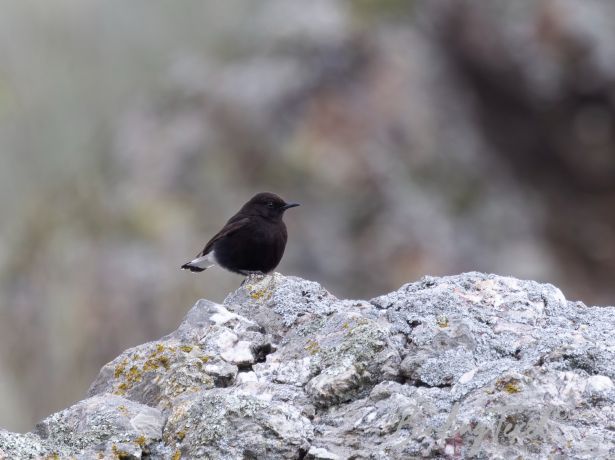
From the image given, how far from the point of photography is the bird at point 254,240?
9.95m

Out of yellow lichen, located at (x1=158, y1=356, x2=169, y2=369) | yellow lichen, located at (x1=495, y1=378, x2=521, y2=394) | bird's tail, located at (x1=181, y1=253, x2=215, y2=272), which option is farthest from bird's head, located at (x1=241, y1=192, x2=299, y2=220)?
yellow lichen, located at (x1=495, y1=378, x2=521, y2=394)

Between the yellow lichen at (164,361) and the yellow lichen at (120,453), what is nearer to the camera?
the yellow lichen at (120,453)

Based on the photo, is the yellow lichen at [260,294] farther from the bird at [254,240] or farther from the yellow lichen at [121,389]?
the bird at [254,240]

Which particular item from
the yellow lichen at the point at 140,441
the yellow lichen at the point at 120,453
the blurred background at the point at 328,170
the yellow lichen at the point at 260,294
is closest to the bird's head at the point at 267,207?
the yellow lichen at the point at 260,294

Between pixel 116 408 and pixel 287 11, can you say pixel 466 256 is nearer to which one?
pixel 287 11

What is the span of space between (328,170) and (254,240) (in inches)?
559

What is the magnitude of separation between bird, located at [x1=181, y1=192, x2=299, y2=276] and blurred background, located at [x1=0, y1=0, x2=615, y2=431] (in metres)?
12.1

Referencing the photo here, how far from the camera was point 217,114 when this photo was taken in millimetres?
24922

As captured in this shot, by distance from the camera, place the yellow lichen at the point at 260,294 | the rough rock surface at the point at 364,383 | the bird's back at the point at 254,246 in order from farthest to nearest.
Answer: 1. the bird's back at the point at 254,246
2. the yellow lichen at the point at 260,294
3. the rough rock surface at the point at 364,383

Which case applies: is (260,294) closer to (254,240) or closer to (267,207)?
(254,240)

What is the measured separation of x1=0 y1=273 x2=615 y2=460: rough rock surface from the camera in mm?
5176

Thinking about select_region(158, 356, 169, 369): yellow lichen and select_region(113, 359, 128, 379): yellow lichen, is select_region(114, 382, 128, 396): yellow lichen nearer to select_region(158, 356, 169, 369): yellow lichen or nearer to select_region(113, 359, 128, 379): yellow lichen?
select_region(113, 359, 128, 379): yellow lichen

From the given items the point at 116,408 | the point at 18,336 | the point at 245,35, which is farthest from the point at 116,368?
the point at 245,35

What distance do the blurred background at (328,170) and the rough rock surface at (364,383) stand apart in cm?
1602
